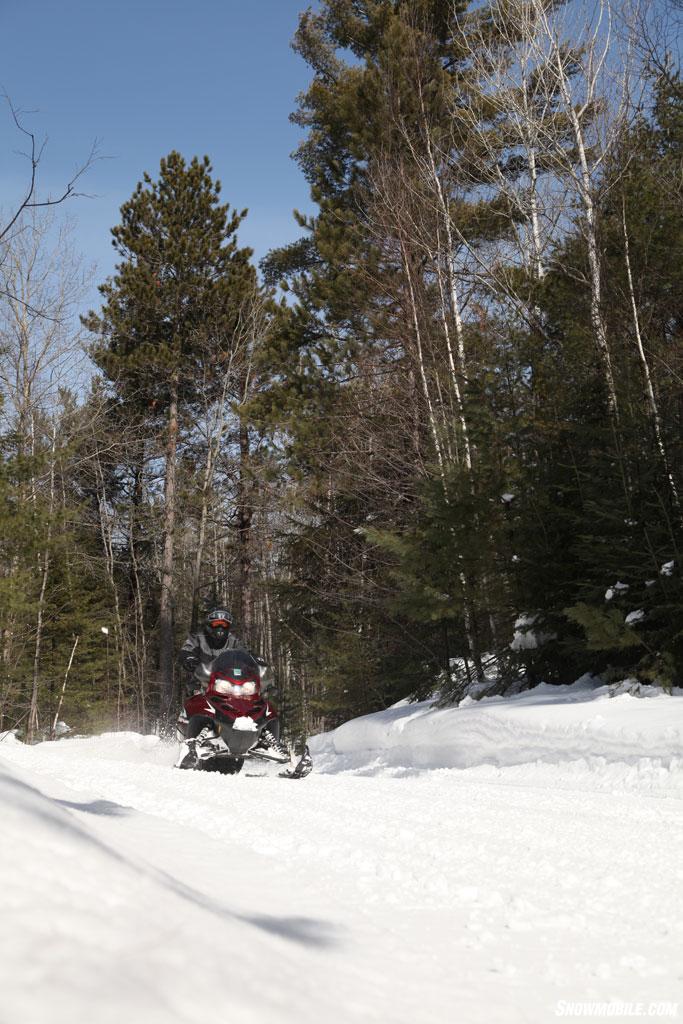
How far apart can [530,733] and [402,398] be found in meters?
8.45

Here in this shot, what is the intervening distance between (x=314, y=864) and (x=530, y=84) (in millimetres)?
17066

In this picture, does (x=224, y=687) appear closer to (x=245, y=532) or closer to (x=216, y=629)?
(x=216, y=629)

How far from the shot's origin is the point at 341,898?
3.37 m

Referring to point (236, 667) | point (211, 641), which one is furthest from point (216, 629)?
point (236, 667)

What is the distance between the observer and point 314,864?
397 centimetres

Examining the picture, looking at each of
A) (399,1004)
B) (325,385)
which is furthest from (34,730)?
(399,1004)

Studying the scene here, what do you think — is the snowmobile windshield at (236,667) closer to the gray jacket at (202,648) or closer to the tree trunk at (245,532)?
the gray jacket at (202,648)

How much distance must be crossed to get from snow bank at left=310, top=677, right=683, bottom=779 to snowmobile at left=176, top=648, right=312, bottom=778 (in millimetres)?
2019

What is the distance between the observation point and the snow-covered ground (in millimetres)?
Result: 1798

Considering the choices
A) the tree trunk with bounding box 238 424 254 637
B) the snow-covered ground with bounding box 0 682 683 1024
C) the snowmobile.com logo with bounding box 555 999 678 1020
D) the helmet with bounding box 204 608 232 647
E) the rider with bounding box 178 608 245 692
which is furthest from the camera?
the tree trunk with bounding box 238 424 254 637

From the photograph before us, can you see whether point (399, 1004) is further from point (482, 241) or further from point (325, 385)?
point (482, 241)

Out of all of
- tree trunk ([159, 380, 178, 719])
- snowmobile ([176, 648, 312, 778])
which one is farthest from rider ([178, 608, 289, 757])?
tree trunk ([159, 380, 178, 719])

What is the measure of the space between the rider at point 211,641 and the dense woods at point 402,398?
9.40 ft

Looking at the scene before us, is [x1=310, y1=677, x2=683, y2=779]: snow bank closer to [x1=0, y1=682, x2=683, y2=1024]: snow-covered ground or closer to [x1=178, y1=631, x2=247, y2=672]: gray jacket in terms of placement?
[x1=0, y1=682, x2=683, y2=1024]: snow-covered ground
